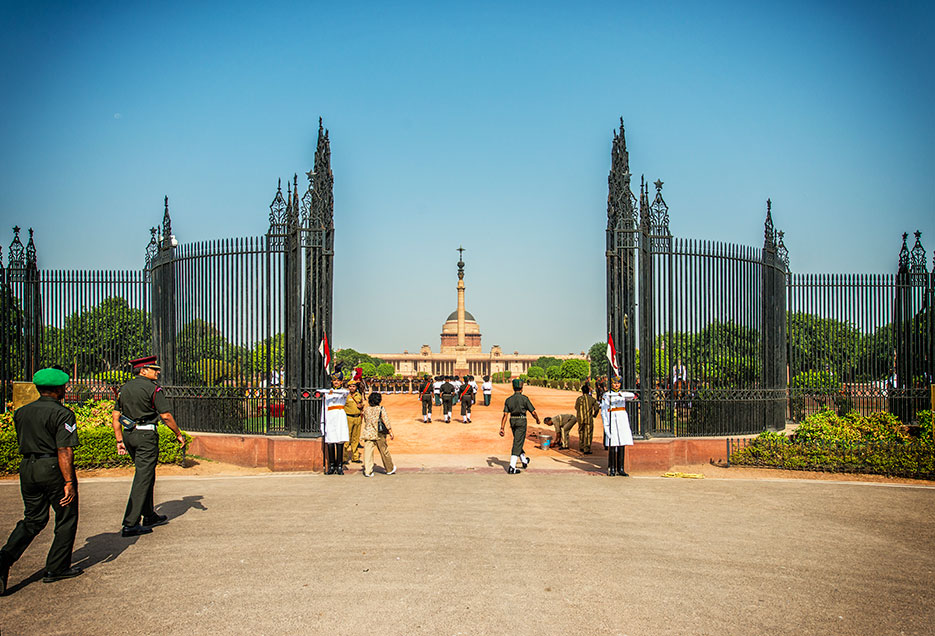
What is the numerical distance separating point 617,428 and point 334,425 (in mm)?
4373

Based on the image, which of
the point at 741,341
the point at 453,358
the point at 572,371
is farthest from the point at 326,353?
the point at 453,358

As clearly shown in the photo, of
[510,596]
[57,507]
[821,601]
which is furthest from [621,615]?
[57,507]

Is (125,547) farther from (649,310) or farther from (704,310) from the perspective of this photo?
(704,310)

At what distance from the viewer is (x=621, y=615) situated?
4832mm

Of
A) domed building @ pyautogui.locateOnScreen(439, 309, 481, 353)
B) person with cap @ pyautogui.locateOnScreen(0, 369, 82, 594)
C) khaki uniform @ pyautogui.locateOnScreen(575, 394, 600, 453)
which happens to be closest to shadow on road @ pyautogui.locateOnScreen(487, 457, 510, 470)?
khaki uniform @ pyautogui.locateOnScreen(575, 394, 600, 453)

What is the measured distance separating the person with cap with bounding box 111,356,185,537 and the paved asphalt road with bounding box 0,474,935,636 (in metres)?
0.29

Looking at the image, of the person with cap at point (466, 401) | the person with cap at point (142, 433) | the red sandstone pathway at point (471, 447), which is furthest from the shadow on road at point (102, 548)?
the person with cap at point (466, 401)

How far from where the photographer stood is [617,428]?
35.4 feet

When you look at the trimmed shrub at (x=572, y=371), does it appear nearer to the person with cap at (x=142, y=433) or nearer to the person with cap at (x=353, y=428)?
the person with cap at (x=353, y=428)

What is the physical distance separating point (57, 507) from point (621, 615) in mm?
4363

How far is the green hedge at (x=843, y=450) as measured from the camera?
1090 centimetres

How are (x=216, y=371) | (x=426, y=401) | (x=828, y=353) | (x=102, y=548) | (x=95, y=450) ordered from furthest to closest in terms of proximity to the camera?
1. (x=426, y=401)
2. (x=828, y=353)
3. (x=216, y=371)
4. (x=95, y=450)
5. (x=102, y=548)

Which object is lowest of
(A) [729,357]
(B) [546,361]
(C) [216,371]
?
(B) [546,361]

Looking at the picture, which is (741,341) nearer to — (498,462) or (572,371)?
(498,462)
